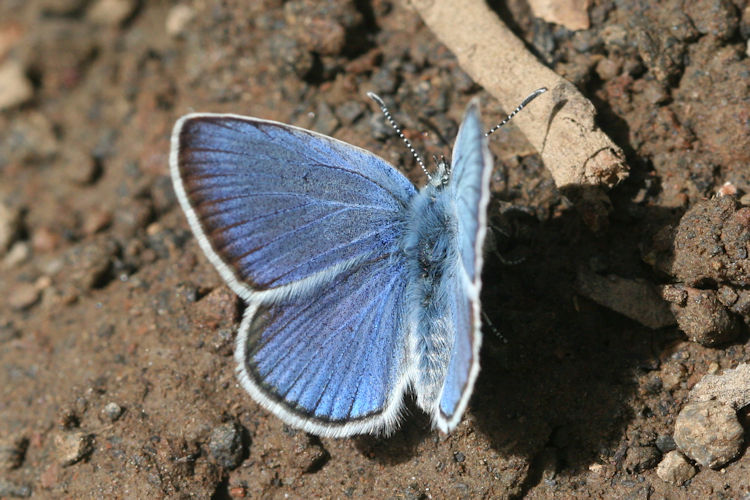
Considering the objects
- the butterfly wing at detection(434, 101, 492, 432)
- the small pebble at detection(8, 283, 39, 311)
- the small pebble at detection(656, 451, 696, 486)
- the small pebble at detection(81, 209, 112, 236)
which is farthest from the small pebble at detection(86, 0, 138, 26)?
the small pebble at detection(656, 451, 696, 486)

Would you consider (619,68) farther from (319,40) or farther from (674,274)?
(319,40)

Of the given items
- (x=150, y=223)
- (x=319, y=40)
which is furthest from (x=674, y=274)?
(x=150, y=223)

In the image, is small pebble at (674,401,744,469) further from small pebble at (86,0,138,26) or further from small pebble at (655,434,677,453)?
small pebble at (86,0,138,26)

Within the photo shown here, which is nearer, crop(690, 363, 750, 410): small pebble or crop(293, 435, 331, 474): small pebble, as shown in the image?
crop(690, 363, 750, 410): small pebble

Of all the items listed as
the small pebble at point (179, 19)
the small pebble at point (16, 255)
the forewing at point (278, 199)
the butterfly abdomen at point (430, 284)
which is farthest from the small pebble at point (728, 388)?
the small pebble at point (16, 255)

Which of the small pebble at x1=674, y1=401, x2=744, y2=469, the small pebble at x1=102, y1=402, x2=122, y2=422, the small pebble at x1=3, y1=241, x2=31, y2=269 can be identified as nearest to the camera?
the small pebble at x1=674, y1=401, x2=744, y2=469

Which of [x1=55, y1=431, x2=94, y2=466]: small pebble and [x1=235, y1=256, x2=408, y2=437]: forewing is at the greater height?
[x1=235, y1=256, x2=408, y2=437]: forewing

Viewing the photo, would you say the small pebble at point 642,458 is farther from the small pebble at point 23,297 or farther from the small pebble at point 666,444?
the small pebble at point 23,297
